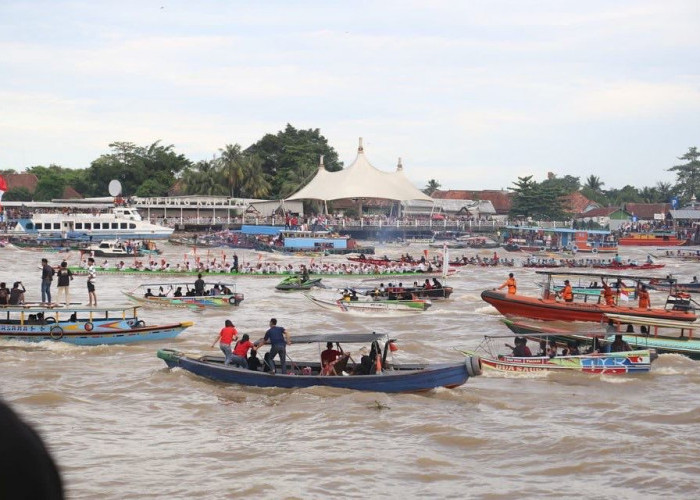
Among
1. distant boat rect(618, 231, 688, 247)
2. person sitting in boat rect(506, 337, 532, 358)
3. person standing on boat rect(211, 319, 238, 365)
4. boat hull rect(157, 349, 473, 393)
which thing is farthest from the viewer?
distant boat rect(618, 231, 688, 247)

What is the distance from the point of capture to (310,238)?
2475 inches

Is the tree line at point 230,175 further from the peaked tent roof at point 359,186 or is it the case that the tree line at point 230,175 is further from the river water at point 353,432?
the river water at point 353,432

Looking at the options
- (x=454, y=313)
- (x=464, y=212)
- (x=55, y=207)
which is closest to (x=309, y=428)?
(x=454, y=313)

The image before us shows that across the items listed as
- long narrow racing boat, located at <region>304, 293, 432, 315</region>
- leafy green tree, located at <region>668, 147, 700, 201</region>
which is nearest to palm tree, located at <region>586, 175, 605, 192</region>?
leafy green tree, located at <region>668, 147, 700, 201</region>

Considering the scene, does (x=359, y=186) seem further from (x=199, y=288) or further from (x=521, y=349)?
(x=521, y=349)

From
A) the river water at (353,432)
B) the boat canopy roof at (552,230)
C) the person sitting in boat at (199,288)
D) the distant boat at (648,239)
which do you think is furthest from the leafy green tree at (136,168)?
the river water at (353,432)

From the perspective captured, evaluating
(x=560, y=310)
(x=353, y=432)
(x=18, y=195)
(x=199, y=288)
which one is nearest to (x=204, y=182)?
(x=18, y=195)

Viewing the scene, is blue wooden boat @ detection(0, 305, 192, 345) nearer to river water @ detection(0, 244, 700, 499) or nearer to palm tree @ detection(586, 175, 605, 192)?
river water @ detection(0, 244, 700, 499)

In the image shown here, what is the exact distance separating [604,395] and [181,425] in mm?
8476

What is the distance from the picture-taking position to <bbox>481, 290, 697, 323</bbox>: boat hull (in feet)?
82.2

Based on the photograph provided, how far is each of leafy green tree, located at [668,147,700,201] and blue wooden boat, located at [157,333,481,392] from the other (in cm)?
10862

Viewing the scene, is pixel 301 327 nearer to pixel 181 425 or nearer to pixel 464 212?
pixel 181 425

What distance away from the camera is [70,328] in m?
21.7

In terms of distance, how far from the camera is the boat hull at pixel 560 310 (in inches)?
987
